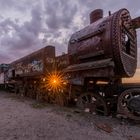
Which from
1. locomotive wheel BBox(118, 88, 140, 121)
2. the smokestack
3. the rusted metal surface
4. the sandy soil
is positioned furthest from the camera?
the smokestack

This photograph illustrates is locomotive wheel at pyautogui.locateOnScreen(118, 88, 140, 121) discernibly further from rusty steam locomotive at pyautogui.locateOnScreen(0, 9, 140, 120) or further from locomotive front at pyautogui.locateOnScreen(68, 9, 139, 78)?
locomotive front at pyautogui.locateOnScreen(68, 9, 139, 78)

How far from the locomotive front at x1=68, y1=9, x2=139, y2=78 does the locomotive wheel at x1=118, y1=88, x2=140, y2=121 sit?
64 centimetres

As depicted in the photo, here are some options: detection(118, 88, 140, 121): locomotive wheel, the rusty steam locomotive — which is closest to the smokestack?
the rusty steam locomotive

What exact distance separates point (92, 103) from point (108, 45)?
2.06m

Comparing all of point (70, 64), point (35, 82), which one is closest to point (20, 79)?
point (35, 82)

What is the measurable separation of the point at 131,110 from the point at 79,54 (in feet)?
8.21

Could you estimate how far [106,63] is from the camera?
5473mm

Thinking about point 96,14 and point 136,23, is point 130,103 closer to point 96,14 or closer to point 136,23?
point 136,23

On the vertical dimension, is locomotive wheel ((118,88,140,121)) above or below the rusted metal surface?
below

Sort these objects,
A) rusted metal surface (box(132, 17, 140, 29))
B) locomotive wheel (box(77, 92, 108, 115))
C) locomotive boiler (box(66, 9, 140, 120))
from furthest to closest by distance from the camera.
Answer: rusted metal surface (box(132, 17, 140, 29)) → locomotive wheel (box(77, 92, 108, 115)) → locomotive boiler (box(66, 9, 140, 120))

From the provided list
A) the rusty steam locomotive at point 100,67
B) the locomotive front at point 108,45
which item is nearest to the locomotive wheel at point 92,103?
the rusty steam locomotive at point 100,67

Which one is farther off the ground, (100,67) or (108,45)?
(108,45)

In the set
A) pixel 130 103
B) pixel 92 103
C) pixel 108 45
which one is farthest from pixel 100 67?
pixel 92 103

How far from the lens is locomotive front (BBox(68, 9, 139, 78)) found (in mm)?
5523
